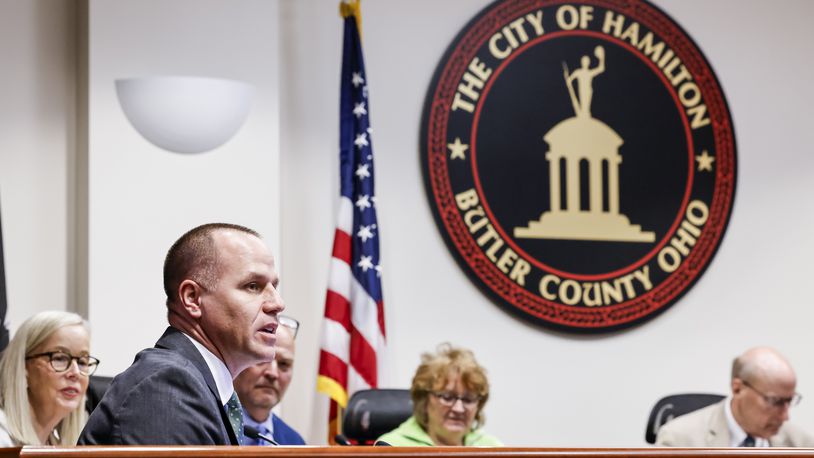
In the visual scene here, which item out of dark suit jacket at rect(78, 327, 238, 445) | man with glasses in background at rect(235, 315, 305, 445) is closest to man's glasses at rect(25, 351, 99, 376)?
man with glasses in background at rect(235, 315, 305, 445)

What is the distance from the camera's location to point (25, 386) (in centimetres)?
385

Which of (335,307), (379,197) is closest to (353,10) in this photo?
(379,197)

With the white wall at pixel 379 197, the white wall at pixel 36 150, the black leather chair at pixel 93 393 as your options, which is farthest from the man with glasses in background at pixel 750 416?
the white wall at pixel 36 150

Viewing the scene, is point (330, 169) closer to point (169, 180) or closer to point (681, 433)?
point (169, 180)

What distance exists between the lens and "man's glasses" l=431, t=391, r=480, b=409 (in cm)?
460

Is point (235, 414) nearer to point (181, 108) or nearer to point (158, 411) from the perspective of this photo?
point (158, 411)

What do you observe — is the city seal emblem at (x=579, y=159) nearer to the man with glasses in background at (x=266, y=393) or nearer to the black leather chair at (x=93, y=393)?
the man with glasses in background at (x=266, y=393)

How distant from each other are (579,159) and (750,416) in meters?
1.74

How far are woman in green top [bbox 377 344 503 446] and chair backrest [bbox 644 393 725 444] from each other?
76 centimetres

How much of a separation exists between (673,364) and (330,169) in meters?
2.01

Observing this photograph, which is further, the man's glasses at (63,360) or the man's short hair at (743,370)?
the man's short hair at (743,370)

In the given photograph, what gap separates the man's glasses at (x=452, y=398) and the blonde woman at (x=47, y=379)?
4.24ft

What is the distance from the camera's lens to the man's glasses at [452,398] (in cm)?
460

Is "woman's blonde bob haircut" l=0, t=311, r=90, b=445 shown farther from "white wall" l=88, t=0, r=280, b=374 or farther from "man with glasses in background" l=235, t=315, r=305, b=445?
"white wall" l=88, t=0, r=280, b=374
